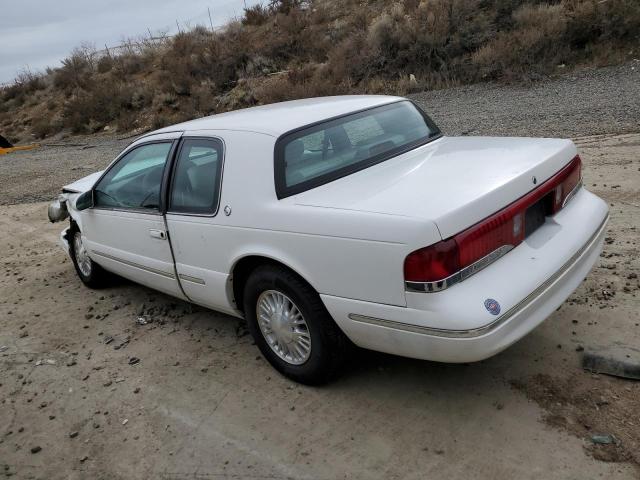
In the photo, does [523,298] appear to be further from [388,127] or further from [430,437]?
[388,127]

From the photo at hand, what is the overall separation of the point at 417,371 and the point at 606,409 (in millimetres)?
1025

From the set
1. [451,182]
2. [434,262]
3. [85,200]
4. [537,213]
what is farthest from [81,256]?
[537,213]

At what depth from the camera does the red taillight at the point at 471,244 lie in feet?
8.45

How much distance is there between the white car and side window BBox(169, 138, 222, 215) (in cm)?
1

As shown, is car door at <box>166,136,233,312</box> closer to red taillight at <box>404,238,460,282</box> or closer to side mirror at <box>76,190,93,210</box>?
side mirror at <box>76,190,93,210</box>

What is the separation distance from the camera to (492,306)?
2609 mm

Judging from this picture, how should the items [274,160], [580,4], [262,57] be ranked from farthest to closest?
1. [262,57]
2. [580,4]
3. [274,160]

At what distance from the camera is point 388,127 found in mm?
3982

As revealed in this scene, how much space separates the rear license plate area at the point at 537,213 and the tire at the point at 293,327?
3.73 ft

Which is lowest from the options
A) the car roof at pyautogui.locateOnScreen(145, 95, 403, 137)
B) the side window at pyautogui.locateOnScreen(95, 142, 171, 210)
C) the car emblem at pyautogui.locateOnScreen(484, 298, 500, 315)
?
the car emblem at pyautogui.locateOnScreen(484, 298, 500, 315)

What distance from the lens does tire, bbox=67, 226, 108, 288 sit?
5475 mm

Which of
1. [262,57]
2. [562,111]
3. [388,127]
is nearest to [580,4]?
[562,111]

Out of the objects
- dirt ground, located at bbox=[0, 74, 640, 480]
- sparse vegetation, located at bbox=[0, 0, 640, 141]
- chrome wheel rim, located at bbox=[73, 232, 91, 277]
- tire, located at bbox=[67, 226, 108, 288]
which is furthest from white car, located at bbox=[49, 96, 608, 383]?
sparse vegetation, located at bbox=[0, 0, 640, 141]

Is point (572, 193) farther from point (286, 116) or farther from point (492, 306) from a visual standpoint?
point (286, 116)
